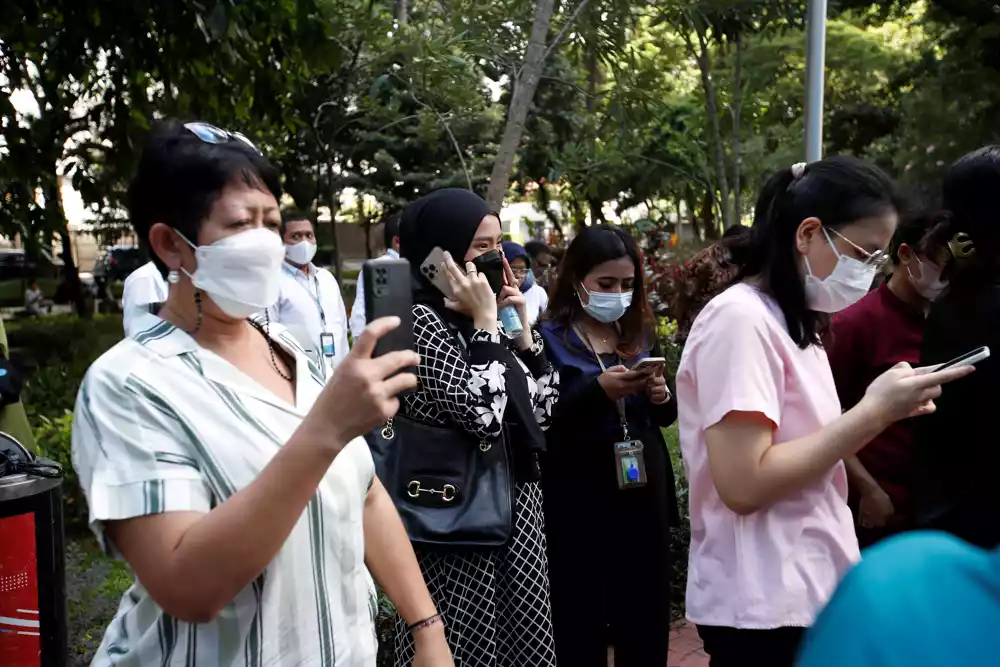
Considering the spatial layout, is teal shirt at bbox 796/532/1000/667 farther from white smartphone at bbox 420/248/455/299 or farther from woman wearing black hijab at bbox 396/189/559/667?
white smartphone at bbox 420/248/455/299

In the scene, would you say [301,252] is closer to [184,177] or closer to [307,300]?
[307,300]

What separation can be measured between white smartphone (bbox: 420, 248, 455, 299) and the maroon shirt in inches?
51.1

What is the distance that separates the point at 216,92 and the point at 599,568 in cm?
580

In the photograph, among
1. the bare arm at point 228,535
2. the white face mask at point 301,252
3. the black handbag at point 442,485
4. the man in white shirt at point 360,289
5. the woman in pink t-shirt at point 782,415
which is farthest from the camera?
the white face mask at point 301,252

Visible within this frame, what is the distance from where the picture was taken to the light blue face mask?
11.3 feet

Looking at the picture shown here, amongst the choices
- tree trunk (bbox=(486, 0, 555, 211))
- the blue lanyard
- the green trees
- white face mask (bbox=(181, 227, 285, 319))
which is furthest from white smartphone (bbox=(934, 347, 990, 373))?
tree trunk (bbox=(486, 0, 555, 211))

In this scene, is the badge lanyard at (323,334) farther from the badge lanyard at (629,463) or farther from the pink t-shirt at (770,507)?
the pink t-shirt at (770,507)

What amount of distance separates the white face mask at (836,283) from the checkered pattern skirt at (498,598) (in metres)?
1.13

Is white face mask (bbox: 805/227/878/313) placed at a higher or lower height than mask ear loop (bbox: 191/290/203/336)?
lower

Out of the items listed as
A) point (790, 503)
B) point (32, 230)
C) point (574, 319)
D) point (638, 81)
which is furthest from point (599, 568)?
point (32, 230)

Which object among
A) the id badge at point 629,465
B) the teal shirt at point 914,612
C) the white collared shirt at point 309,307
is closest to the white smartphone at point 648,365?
the id badge at point 629,465

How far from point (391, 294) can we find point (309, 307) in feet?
13.9

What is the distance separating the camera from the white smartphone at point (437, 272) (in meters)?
2.75

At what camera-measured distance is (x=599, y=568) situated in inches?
127
